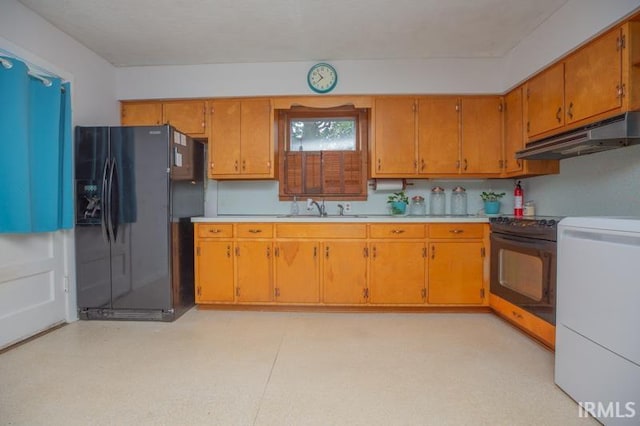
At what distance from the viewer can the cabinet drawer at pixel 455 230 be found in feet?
9.66

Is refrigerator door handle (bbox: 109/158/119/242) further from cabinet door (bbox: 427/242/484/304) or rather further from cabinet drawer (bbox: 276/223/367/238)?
cabinet door (bbox: 427/242/484/304)

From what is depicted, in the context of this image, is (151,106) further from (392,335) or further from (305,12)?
(392,335)

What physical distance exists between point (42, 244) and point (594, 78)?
4.27 metres

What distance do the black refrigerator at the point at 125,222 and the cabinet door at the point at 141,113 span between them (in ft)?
2.24

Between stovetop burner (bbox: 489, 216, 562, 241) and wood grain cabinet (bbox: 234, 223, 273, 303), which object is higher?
stovetop burner (bbox: 489, 216, 562, 241)

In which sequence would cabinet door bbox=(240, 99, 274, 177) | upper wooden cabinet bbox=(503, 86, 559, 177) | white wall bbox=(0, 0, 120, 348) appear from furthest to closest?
cabinet door bbox=(240, 99, 274, 177) < upper wooden cabinet bbox=(503, 86, 559, 177) < white wall bbox=(0, 0, 120, 348)

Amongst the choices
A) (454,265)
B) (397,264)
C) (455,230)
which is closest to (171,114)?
(397,264)

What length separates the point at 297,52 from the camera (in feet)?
9.93

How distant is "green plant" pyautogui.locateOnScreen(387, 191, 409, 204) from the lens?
3.42 meters

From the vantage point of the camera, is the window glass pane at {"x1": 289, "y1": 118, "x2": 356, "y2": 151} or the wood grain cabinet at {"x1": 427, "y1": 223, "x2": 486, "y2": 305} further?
the window glass pane at {"x1": 289, "y1": 118, "x2": 356, "y2": 151}

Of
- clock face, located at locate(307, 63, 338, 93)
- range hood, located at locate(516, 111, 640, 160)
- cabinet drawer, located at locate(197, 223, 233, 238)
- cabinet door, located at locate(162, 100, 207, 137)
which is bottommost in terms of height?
cabinet drawer, located at locate(197, 223, 233, 238)

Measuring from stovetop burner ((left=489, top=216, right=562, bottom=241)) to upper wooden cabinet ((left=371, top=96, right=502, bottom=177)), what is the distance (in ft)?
2.25

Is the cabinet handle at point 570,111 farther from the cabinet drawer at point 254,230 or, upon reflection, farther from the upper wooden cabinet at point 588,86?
the cabinet drawer at point 254,230

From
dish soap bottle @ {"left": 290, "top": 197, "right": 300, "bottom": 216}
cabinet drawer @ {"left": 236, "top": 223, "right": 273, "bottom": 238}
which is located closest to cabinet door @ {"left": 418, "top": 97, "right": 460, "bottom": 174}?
dish soap bottle @ {"left": 290, "top": 197, "right": 300, "bottom": 216}
